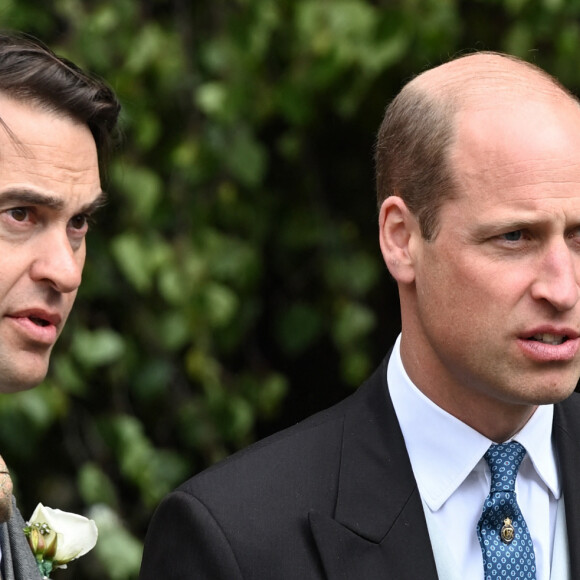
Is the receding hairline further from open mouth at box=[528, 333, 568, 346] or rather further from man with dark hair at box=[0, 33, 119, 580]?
man with dark hair at box=[0, 33, 119, 580]

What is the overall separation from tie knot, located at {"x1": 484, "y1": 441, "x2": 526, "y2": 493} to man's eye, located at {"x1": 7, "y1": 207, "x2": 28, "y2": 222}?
93 cm

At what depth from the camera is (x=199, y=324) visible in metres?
4.10

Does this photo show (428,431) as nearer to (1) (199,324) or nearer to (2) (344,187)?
(1) (199,324)

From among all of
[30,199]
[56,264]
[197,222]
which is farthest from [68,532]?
[197,222]

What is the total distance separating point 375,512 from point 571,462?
0.39m

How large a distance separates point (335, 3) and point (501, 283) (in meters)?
1.97

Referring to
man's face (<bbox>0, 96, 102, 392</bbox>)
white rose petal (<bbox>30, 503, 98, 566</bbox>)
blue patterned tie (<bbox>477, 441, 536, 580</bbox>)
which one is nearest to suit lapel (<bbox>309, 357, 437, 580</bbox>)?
blue patterned tie (<bbox>477, 441, 536, 580</bbox>)

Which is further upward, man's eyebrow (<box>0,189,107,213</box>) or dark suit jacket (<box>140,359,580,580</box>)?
man's eyebrow (<box>0,189,107,213</box>)

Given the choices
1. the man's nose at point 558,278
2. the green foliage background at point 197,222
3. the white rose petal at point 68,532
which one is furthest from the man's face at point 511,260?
the green foliage background at point 197,222

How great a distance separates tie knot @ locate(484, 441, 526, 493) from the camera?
7.96ft

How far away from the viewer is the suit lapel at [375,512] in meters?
2.35

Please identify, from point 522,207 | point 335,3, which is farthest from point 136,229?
point 522,207

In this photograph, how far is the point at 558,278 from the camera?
2293mm

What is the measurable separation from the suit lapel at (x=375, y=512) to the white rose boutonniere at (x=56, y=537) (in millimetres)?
481
